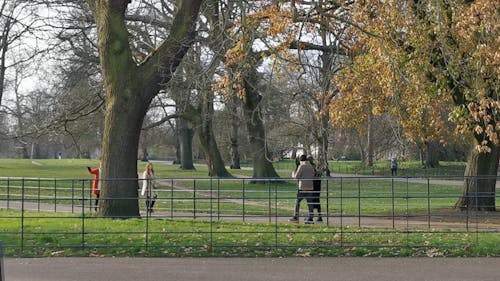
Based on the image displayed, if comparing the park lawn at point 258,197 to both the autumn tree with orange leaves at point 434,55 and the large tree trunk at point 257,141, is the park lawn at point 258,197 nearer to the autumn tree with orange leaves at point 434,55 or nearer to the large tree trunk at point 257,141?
the large tree trunk at point 257,141

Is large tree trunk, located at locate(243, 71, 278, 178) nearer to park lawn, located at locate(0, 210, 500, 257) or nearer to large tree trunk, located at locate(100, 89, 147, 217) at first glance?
large tree trunk, located at locate(100, 89, 147, 217)

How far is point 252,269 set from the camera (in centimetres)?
1199

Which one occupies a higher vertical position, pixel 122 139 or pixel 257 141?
pixel 257 141

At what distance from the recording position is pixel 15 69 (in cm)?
3684

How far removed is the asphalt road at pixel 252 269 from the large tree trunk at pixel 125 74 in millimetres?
6512

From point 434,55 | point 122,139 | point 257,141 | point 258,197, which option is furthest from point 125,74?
point 257,141

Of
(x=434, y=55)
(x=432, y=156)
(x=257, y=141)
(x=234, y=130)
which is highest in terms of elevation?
(x=434, y=55)

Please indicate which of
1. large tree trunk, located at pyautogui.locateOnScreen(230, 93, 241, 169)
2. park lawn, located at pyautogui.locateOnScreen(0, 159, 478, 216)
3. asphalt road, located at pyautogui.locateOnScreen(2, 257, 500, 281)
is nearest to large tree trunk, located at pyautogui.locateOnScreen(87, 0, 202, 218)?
park lawn, located at pyautogui.locateOnScreen(0, 159, 478, 216)

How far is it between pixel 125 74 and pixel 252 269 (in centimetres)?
884

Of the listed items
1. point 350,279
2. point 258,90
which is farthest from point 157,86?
point 258,90

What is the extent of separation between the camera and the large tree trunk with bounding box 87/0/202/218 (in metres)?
19.2

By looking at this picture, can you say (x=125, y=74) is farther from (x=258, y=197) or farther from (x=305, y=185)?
(x=305, y=185)

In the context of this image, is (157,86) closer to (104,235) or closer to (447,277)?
(104,235)

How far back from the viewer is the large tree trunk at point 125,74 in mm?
19219
